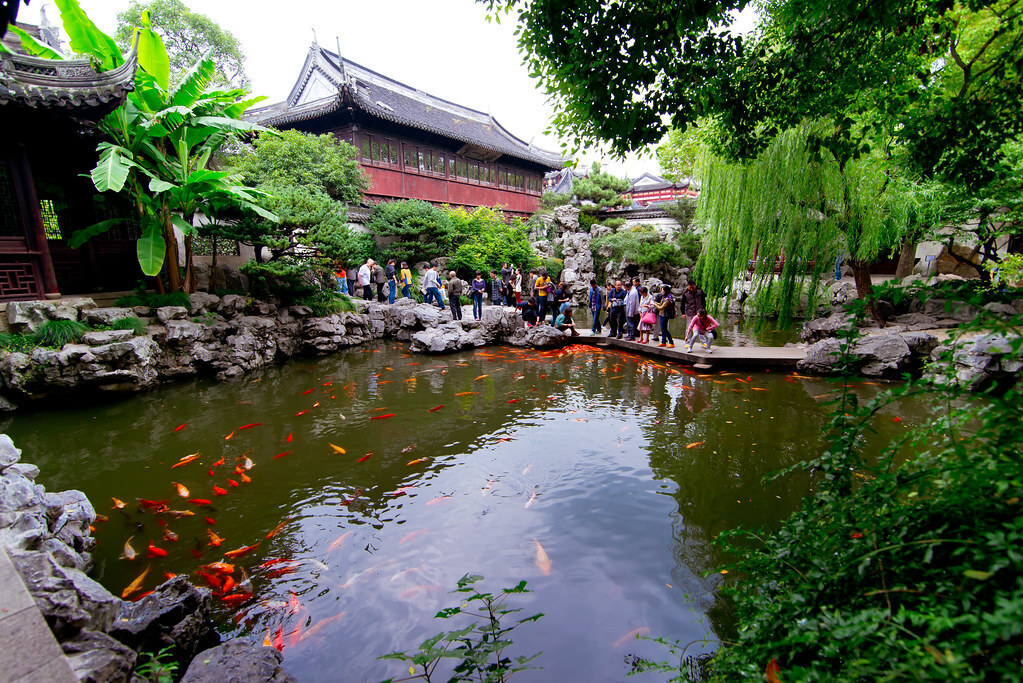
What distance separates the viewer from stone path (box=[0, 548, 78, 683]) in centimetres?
173

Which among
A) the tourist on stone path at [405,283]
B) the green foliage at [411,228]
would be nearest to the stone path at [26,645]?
the tourist on stone path at [405,283]

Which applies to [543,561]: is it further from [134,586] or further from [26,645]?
[134,586]

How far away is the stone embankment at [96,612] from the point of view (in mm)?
2217

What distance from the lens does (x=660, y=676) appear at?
8.46ft

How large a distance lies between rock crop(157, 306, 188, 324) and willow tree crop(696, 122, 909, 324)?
35.6ft

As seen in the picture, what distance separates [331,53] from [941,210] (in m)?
→ 20.1

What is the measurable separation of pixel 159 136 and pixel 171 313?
10.7ft

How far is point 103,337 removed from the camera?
24.9 feet

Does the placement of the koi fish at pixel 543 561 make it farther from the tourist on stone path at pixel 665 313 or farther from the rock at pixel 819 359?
the tourist on stone path at pixel 665 313

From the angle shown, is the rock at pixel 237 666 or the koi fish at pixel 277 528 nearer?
the rock at pixel 237 666

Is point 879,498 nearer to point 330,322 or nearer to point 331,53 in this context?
point 330,322

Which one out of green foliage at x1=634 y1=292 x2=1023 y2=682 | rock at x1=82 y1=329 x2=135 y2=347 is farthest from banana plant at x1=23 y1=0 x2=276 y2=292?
green foliage at x1=634 y1=292 x2=1023 y2=682

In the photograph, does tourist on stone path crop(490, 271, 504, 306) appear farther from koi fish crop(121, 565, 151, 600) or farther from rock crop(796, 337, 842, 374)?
koi fish crop(121, 565, 151, 600)

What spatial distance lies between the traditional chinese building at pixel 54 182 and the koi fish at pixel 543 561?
976 centimetres
